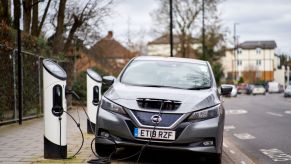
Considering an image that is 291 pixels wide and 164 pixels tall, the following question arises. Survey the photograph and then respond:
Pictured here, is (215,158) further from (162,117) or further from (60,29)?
(60,29)

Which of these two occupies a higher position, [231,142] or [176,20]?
[176,20]

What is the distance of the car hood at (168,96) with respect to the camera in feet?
22.1

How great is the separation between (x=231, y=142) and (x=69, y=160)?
5.24 m

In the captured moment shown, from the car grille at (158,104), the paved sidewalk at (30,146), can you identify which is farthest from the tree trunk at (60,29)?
the car grille at (158,104)

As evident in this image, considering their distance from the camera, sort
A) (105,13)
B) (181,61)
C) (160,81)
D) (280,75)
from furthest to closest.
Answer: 1. (280,75)
2. (105,13)
3. (181,61)
4. (160,81)

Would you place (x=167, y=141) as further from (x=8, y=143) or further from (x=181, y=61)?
(x=8, y=143)

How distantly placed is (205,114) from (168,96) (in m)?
0.55

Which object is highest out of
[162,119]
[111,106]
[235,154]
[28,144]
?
[111,106]

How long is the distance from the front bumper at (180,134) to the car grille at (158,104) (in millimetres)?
261

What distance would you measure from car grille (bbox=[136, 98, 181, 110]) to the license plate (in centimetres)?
32

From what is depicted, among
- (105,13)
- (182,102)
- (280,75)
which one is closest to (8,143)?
(182,102)

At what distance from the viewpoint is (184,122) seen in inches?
259

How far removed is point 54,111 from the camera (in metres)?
6.81

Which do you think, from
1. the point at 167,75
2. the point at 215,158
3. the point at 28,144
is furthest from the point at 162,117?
the point at 28,144
